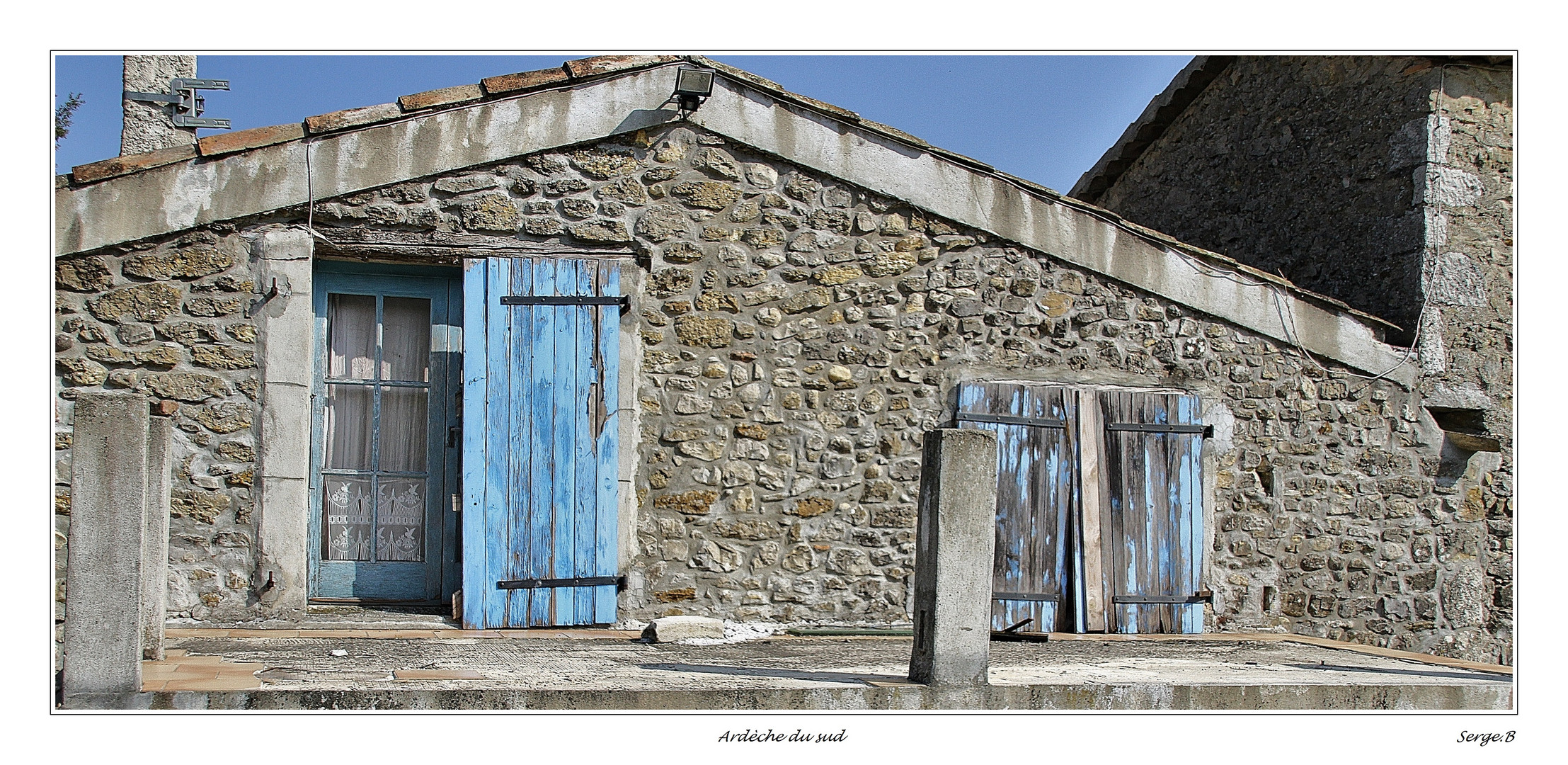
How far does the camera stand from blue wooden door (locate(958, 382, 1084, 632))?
6.29 metres

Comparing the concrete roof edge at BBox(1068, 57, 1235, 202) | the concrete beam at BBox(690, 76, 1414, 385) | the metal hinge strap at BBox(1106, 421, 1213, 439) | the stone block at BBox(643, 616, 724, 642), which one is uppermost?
the concrete roof edge at BBox(1068, 57, 1235, 202)

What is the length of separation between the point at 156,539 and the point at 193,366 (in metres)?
1.52

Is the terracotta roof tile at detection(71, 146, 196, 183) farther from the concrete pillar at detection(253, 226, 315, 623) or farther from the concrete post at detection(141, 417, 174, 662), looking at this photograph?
the concrete post at detection(141, 417, 174, 662)

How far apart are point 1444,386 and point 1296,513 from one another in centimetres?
118

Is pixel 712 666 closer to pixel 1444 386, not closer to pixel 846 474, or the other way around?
pixel 846 474

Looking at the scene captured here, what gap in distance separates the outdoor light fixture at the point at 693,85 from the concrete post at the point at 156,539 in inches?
114

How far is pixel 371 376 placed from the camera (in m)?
5.91

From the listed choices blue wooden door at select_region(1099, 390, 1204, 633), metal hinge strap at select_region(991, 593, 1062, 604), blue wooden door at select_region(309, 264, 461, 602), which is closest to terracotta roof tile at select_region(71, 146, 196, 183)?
blue wooden door at select_region(309, 264, 461, 602)

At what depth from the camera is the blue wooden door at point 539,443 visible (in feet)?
18.7

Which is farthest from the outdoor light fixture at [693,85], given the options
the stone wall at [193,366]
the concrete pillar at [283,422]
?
the stone wall at [193,366]

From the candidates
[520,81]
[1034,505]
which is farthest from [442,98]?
[1034,505]

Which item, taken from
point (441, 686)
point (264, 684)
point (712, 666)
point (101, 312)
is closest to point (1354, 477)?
point (712, 666)

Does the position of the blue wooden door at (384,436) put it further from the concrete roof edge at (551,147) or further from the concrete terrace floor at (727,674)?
the concrete roof edge at (551,147)

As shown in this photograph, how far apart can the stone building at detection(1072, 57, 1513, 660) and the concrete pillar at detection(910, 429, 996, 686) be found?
3.83 metres
